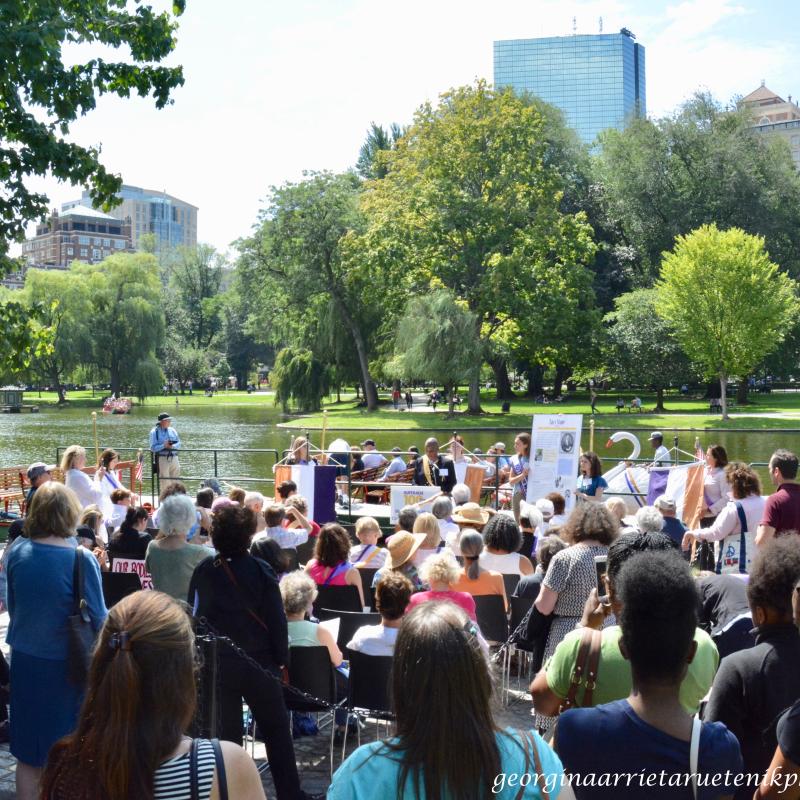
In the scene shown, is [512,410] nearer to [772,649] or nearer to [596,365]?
[596,365]

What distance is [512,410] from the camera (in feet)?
169

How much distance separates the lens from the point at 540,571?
6.84 metres

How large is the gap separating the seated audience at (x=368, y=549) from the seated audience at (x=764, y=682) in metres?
4.76

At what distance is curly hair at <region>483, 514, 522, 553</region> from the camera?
24.0 ft

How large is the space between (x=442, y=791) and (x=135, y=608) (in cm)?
87

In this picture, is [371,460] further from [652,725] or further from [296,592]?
[652,725]

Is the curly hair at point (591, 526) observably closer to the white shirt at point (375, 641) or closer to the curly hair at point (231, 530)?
the white shirt at point (375, 641)

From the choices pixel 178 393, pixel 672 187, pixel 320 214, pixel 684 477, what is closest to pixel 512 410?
pixel 320 214

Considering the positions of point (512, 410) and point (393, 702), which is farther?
point (512, 410)

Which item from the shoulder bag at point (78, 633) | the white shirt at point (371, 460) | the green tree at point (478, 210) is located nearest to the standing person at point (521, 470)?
the white shirt at point (371, 460)

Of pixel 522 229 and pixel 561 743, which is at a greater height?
pixel 522 229

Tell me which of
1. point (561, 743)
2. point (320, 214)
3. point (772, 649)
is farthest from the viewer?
point (320, 214)

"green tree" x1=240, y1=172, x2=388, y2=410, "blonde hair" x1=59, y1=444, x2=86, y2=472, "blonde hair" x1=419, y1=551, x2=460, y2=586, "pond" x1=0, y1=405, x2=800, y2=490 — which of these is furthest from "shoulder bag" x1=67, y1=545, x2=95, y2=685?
"green tree" x1=240, y1=172, x2=388, y2=410

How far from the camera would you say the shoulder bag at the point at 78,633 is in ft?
14.3
